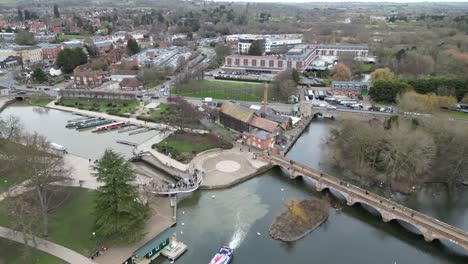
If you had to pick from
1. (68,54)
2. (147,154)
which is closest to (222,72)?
(68,54)

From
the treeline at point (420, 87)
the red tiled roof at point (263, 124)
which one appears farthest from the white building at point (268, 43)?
the red tiled roof at point (263, 124)

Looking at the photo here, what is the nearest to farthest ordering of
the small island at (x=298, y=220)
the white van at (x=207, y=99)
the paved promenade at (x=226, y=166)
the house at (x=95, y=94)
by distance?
the small island at (x=298, y=220), the paved promenade at (x=226, y=166), the white van at (x=207, y=99), the house at (x=95, y=94)

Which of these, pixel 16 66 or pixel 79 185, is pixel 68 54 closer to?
pixel 16 66

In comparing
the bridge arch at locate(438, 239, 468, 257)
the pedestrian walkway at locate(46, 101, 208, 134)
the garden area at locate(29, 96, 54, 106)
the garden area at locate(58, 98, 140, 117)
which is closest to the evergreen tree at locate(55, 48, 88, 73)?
the garden area at locate(29, 96, 54, 106)

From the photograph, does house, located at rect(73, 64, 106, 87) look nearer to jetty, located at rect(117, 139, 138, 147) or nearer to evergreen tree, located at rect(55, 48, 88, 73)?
evergreen tree, located at rect(55, 48, 88, 73)

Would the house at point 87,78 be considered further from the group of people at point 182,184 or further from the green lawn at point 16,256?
the green lawn at point 16,256

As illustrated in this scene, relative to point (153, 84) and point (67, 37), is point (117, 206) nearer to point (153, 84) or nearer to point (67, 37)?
point (153, 84)
